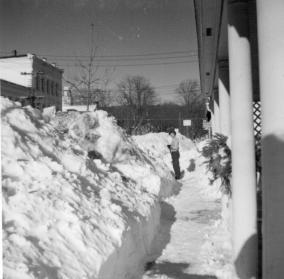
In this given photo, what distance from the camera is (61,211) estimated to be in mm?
4027

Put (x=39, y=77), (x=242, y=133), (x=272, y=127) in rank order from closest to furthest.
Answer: (x=272, y=127), (x=242, y=133), (x=39, y=77)

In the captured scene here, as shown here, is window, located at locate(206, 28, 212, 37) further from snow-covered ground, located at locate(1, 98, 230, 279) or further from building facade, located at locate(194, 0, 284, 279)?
snow-covered ground, located at locate(1, 98, 230, 279)

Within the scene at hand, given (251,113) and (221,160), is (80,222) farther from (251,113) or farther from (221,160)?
(221,160)

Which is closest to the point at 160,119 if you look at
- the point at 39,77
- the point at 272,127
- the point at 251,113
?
the point at 39,77

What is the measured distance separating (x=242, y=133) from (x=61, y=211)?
7.30ft

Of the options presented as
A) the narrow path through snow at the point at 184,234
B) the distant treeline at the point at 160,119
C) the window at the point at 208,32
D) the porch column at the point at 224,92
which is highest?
the distant treeline at the point at 160,119

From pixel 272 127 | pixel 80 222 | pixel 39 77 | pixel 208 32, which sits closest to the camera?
pixel 272 127

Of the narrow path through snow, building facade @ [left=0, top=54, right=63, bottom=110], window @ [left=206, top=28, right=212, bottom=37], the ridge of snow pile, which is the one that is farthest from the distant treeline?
the ridge of snow pile

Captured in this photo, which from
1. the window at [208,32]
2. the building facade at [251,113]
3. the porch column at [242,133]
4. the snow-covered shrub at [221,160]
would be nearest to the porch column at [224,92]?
the building facade at [251,113]

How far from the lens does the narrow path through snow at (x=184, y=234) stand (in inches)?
191

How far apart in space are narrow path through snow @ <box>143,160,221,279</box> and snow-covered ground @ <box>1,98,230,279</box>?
0.01 meters

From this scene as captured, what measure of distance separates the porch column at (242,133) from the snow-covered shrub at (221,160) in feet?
4.22

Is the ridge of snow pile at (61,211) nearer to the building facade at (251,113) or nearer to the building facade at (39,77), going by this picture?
the building facade at (251,113)

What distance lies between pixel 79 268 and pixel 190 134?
29.5 m
